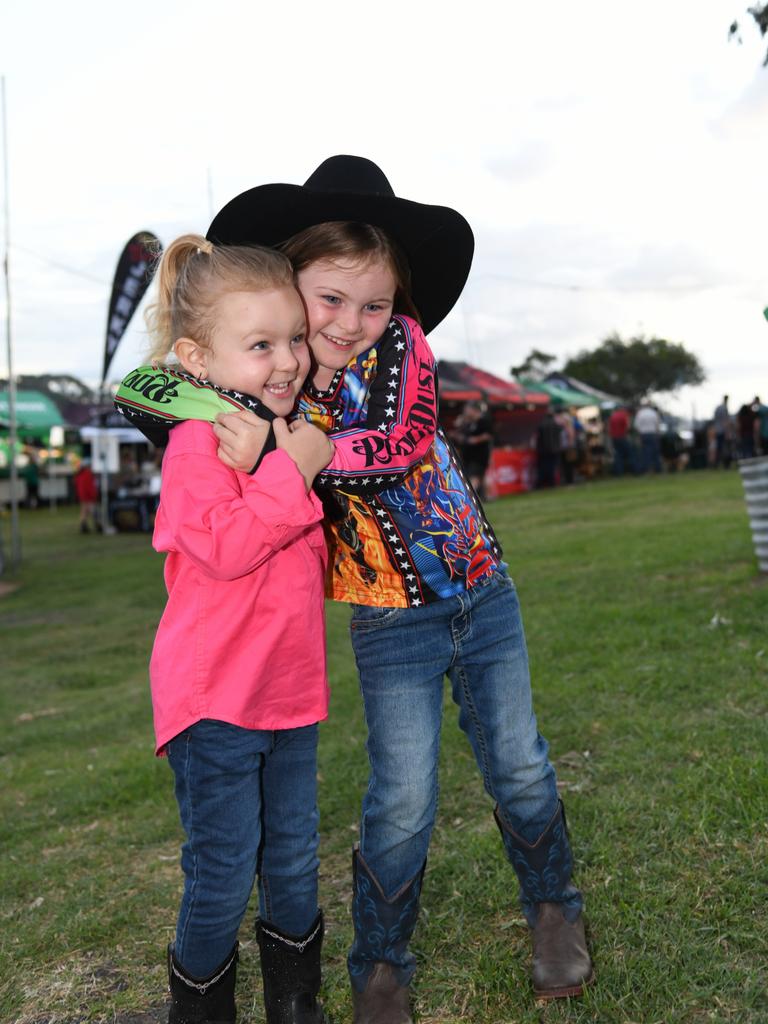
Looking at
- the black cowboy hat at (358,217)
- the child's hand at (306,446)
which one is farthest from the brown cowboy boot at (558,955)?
the black cowboy hat at (358,217)

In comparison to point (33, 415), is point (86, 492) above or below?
below

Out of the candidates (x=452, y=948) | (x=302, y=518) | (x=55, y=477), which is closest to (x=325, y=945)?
(x=452, y=948)

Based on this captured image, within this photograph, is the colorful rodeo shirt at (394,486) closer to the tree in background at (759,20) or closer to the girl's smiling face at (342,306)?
the girl's smiling face at (342,306)

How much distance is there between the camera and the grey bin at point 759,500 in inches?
258

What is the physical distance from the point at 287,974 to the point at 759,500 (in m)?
5.31

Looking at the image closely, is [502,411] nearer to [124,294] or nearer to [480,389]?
[480,389]

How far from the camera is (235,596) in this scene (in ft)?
6.73

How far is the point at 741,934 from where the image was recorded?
7.89 feet

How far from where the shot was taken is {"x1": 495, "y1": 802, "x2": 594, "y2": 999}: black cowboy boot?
230 centimetres

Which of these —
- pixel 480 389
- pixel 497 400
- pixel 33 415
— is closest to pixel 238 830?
pixel 480 389

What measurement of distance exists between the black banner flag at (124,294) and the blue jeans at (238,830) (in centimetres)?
1318

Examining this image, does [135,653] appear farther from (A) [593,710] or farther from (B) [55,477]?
(B) [55,477]

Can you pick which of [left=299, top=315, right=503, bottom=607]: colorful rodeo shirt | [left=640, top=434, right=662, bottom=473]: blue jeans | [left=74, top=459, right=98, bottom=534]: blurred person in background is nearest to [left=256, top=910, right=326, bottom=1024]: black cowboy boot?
[left=299, top=315, right=503, bottom=607]: colorful rodeo shirt

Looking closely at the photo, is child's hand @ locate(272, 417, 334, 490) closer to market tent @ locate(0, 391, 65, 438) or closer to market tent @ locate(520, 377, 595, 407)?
market tent @ locate(520, 377, 595, 407)
